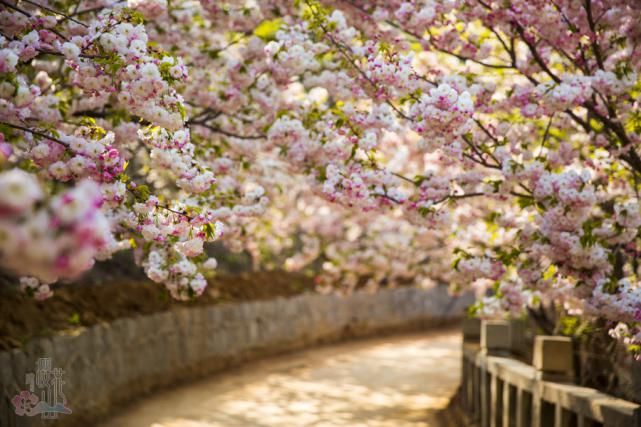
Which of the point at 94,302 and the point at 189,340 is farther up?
the point at 94,302

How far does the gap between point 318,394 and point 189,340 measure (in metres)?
2.22

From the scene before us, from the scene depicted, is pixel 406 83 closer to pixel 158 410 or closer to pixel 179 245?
pixel 179 245

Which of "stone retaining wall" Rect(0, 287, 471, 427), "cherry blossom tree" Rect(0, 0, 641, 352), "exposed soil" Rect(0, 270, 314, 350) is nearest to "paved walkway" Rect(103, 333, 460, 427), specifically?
"stone retaining wall" Rect(0, 287, 471, 427)

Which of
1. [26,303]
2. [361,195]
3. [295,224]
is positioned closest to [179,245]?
[361,195]

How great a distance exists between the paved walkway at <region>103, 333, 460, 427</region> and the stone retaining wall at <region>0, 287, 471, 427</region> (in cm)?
Answer: 32

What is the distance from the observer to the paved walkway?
9.34 meters

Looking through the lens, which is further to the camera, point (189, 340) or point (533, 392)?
point (189, 340)

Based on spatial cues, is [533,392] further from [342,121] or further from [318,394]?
[318,394]

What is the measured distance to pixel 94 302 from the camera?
1021 centimetres

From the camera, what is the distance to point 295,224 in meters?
15.9

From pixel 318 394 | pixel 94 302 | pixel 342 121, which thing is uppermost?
→ pixel 342 121

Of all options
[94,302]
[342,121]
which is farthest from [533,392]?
[94,302]

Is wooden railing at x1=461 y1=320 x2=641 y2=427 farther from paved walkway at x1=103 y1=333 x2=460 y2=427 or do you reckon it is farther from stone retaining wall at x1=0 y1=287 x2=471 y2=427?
stone retaining wall at x1=0 y1=287 x2=471 y2=427

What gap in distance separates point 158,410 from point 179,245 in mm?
5220
